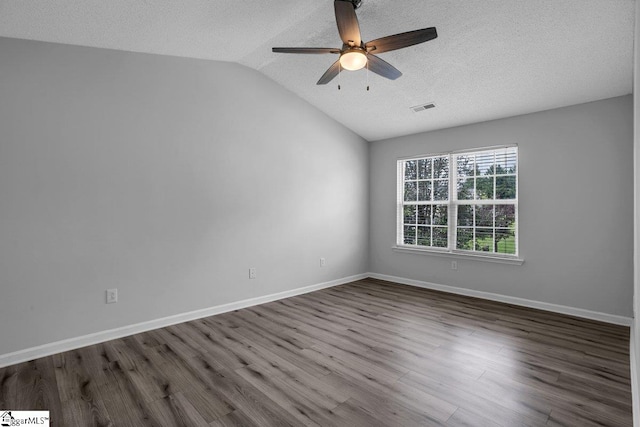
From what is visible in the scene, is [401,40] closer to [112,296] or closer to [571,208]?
[571,208]

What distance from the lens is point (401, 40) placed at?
2.29 m

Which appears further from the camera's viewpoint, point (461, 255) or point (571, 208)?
Answer: point (461, 255)

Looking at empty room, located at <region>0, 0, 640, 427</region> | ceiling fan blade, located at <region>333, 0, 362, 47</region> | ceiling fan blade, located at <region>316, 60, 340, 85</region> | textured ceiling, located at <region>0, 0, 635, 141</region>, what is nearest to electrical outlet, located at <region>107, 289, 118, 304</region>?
empty room, located at <region>0, 0, 640, 427</region>

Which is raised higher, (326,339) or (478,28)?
(478,28)

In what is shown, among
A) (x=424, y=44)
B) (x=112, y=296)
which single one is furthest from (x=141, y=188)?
(x=424, y=44)

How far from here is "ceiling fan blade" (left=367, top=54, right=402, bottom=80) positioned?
2.55 metres

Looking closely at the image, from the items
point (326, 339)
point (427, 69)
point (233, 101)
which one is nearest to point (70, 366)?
point (326, 339)

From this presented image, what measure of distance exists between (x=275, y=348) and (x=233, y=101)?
2.87 metres

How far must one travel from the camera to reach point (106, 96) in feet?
10.0

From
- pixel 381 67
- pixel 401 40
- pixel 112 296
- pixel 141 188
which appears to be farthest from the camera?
pixel 141 188

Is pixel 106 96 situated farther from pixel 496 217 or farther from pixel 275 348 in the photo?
pixel 496 217

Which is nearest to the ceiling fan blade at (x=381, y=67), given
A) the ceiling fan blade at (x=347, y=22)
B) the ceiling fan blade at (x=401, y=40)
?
the ceiling fan blade at (x=401, y=40)

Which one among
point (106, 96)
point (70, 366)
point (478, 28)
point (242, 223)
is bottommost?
point (70, 366)

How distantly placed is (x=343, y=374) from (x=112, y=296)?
2279 mm
